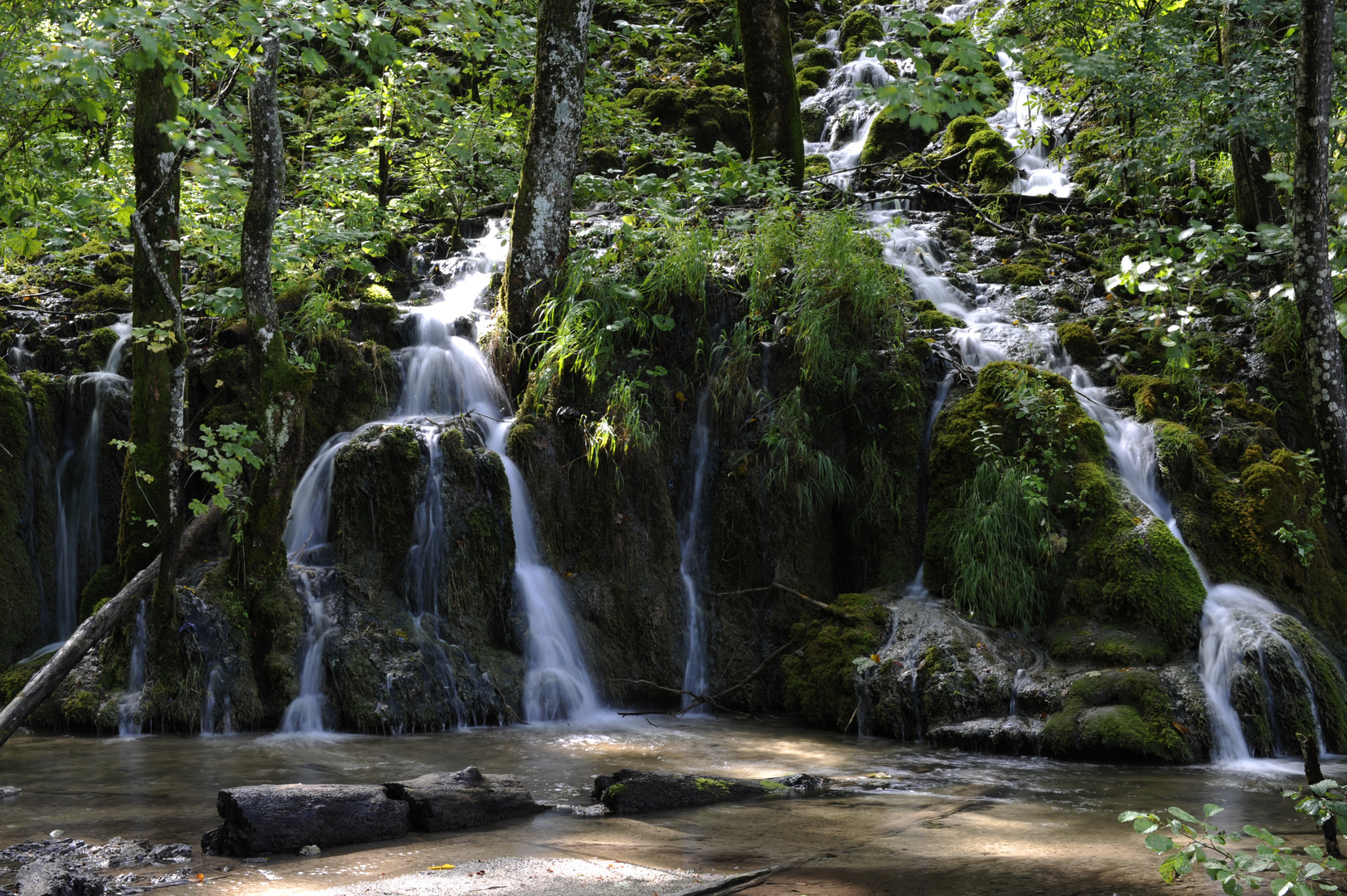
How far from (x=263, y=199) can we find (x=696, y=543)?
182 inches

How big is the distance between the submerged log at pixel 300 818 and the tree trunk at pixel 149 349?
3731mm

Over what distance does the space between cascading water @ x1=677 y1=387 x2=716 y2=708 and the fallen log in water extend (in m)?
3.87

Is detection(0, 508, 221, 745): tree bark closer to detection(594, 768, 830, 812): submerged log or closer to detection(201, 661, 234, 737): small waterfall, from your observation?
detection(201, 661, 234, 737): small waterfall

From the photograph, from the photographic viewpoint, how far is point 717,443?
9297mm

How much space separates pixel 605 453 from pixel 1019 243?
21.4 ft

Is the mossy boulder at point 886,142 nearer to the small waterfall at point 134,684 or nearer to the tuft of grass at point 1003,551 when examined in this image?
the tuft of grass at point 1003,551

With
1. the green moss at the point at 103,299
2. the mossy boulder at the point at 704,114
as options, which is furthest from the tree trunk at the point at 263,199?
the mossy boulder at the point at 704,114

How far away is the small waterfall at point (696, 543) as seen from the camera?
868 cm

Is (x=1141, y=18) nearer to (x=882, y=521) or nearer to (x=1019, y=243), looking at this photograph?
(x=1019, y=243)

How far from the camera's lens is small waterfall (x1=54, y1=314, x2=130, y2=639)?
8711 mm

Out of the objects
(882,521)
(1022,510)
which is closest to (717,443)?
(882,521)

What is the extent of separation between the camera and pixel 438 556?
8.16 metres

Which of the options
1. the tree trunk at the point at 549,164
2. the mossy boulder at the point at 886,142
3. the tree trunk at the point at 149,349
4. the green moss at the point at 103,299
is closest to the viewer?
the tree trunk at the point at 149,349

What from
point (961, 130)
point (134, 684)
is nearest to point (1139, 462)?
point (134, 684)
